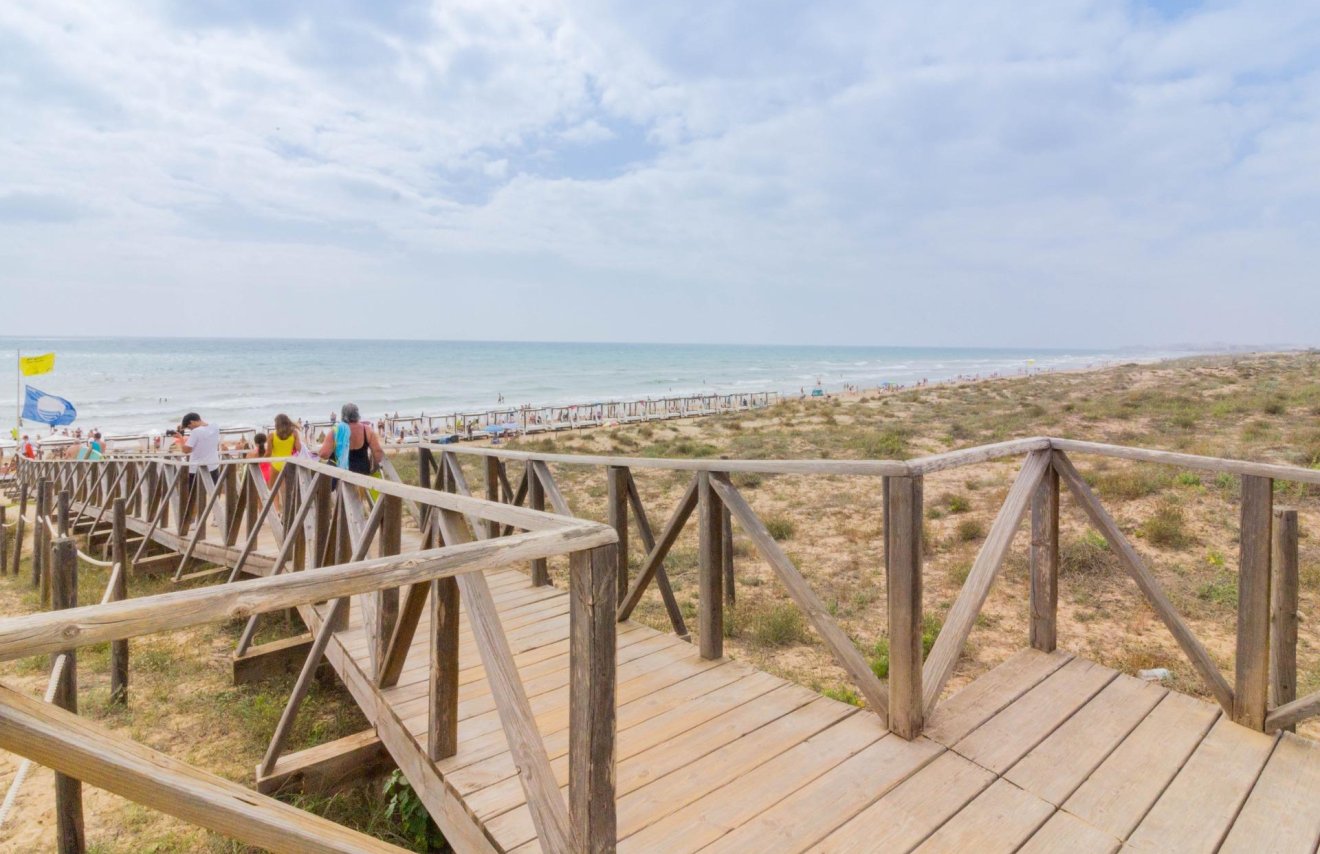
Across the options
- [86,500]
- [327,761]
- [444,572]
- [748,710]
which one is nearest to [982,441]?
[748,710]

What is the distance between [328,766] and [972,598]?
3.59m

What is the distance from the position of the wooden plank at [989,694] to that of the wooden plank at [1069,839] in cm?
52

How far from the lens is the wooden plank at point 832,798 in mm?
2344

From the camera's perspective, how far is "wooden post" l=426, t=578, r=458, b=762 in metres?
2.78

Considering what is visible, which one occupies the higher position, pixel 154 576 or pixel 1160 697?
pixel 1160 697

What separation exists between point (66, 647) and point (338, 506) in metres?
3.30

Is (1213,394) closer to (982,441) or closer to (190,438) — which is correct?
(982,441)

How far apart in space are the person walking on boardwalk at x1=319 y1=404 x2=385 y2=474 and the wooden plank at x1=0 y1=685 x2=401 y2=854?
598 centimetres

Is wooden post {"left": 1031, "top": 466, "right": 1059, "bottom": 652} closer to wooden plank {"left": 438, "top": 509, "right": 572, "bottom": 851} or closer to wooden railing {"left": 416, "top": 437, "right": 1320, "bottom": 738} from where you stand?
wooden railing {"left": 416, "top": 437, "right": 1320, "bottom": 738}

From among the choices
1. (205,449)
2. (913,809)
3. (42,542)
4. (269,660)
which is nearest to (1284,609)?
(913,809)

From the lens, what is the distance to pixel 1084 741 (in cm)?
290

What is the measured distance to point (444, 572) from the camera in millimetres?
1593

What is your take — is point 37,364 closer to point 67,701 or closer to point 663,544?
point 67,701

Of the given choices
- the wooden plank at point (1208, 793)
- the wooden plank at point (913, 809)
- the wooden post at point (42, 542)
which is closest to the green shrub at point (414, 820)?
the wooden plank at point (913, 809)
